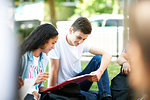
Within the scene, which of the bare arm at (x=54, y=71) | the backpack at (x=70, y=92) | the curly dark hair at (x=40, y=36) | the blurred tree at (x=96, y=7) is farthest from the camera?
the blurred tree at (x=96, y=7)

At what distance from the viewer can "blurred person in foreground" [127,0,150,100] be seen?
1.81ft

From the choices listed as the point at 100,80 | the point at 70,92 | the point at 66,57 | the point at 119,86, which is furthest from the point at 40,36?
the point at 119,86

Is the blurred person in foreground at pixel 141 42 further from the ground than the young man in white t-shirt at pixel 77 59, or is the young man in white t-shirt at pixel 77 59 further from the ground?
the blurred person in foreground at pixel 141 42

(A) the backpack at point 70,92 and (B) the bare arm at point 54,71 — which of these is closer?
(A) the backpack at point 70,92

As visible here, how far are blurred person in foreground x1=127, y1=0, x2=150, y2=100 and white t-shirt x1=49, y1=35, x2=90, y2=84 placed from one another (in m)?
1.50

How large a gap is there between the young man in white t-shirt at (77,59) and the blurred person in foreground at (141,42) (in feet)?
4.31

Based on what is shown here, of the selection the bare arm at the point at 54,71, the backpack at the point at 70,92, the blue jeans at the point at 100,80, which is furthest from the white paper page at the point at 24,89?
the blue jeans at the point at 100,80

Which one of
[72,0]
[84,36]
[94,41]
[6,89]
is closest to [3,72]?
[6,89]

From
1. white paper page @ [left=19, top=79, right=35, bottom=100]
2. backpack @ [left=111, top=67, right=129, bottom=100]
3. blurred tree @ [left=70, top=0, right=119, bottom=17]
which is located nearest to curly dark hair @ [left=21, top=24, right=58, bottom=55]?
white paper page @ [left=19, top=79, right=35, bottom=100]

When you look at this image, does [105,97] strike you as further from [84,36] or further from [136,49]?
[136,49]

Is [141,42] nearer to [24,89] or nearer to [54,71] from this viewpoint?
[24,89]

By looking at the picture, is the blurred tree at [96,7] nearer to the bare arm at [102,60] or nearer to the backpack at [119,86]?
the bare arm at [102,60]

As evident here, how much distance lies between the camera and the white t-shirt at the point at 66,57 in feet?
6.89

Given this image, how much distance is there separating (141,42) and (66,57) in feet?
5.21
